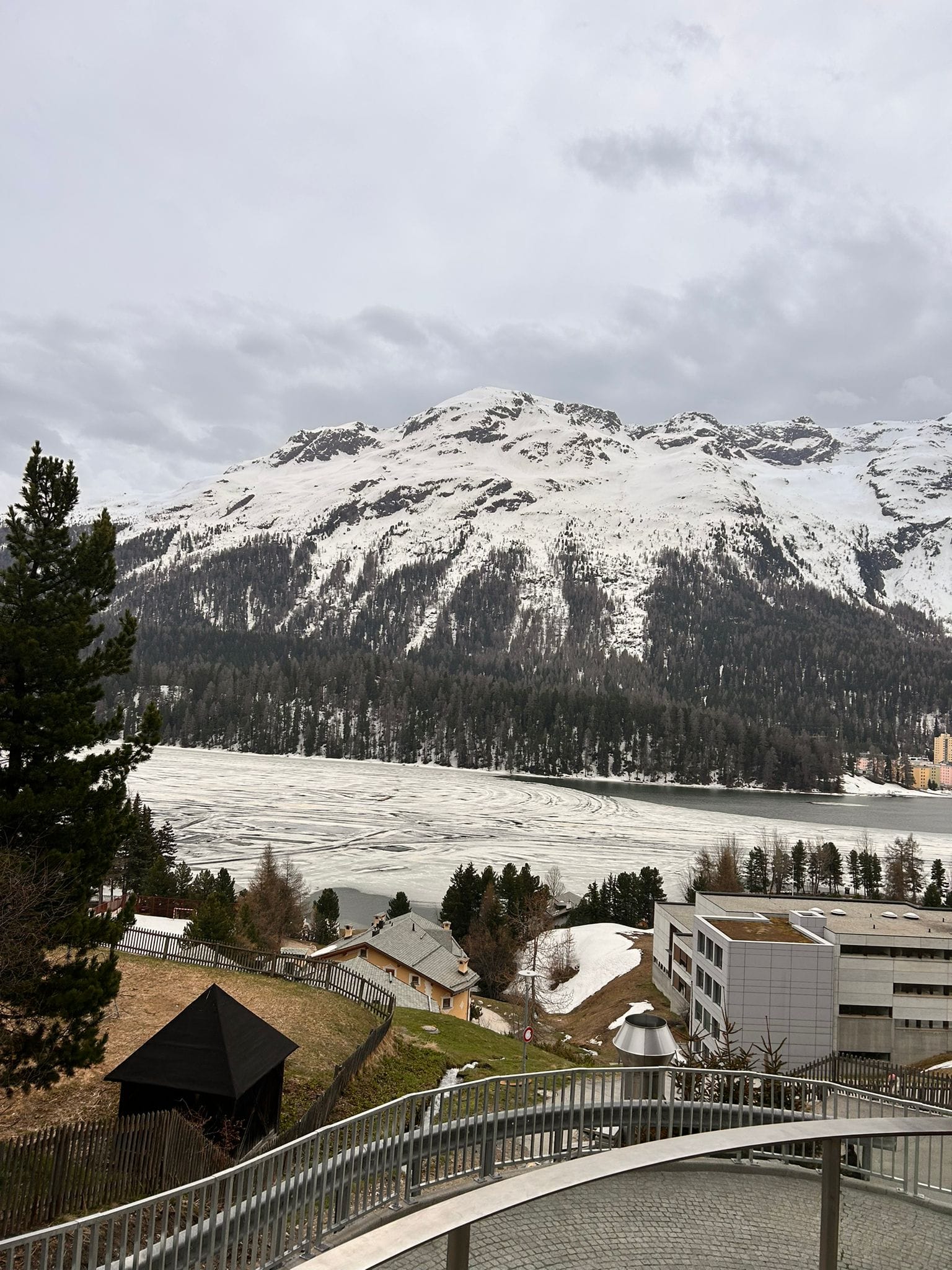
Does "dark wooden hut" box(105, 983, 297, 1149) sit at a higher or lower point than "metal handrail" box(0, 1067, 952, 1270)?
lower

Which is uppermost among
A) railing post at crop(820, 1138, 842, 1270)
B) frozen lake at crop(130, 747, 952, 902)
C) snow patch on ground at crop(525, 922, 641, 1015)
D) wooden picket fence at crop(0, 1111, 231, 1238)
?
railing post at crop(820, 1138, 842, 1270)

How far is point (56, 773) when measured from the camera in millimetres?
15969

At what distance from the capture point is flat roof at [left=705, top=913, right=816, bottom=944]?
41.2 meters

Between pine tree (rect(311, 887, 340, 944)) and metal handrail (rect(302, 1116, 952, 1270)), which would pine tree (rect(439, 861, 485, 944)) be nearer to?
pine tree (rect(311, 887, 340, 944))

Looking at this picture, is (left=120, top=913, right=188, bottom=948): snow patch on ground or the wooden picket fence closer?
the wooden picket fence

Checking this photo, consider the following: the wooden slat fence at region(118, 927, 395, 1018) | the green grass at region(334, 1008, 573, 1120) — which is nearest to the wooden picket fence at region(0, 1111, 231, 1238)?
the green grass at region(334, 1008, 573, 1120)

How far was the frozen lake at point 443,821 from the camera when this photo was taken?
79125 millimetres

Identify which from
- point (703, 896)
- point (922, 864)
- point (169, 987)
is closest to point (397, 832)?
point (703, 896)

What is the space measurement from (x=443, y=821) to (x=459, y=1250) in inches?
4031

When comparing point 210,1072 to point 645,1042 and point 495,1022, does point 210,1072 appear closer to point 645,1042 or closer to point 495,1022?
point 645,1042

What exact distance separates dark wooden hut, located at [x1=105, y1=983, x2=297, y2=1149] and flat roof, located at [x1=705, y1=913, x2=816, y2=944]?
104 feet

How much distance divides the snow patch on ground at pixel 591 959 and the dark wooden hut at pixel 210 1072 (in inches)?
1653

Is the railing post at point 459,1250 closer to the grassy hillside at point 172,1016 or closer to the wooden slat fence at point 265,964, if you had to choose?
the grassy hillside at point 172,1016

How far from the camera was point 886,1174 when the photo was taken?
9.29 metres
